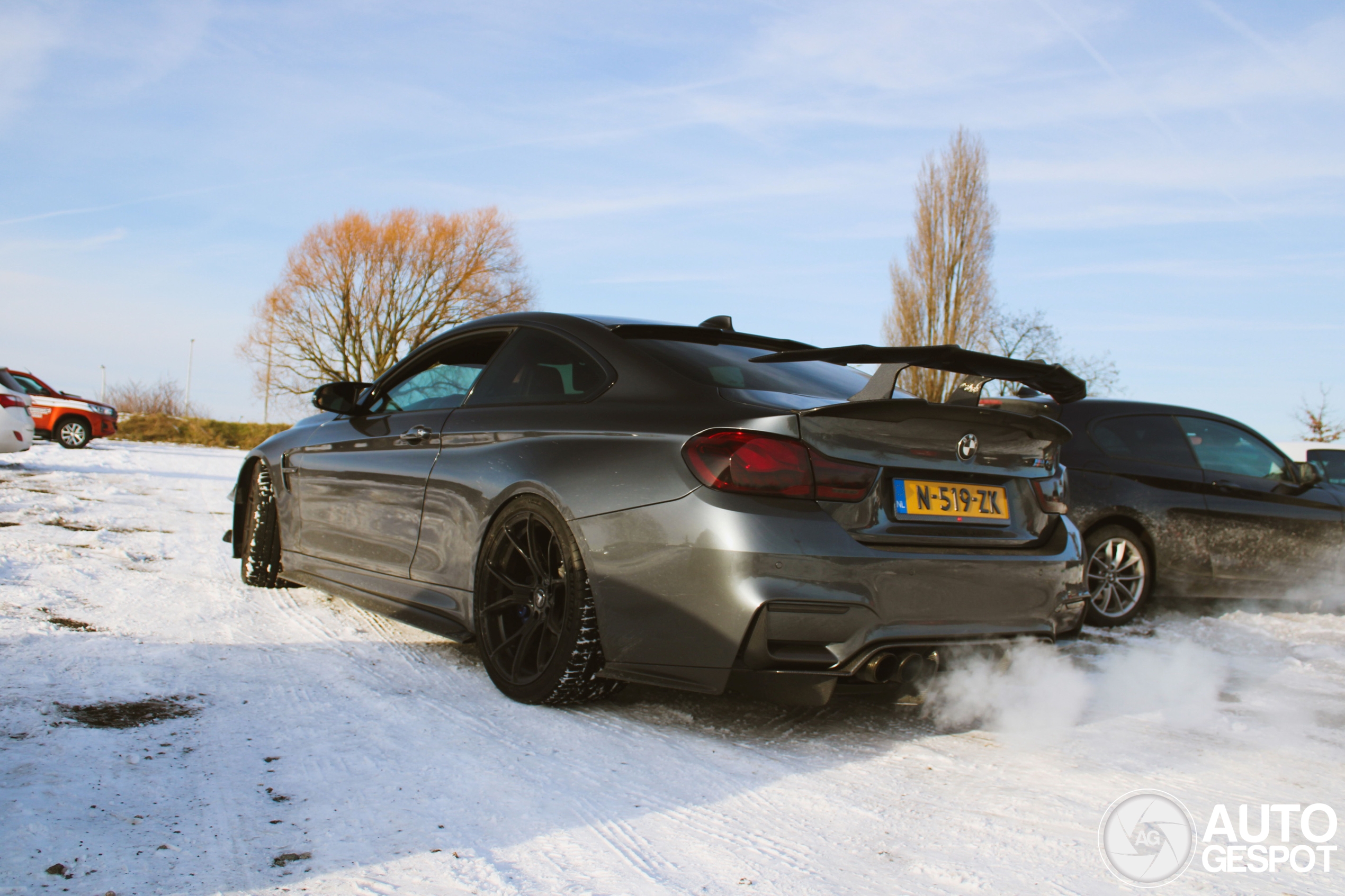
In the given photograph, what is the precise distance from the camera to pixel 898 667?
8.84ft

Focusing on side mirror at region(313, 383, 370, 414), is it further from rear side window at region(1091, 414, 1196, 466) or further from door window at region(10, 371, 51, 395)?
door window at region(10, 371, 51, 395)

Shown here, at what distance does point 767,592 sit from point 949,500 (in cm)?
72

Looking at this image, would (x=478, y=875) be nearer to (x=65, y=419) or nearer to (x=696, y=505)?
(x=696, y=505)

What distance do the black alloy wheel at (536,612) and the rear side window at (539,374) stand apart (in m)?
0.41

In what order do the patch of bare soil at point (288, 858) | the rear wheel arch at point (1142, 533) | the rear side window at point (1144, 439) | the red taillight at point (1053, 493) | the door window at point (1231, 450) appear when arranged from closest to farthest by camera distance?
the patch of bare soil at point (288, 858), the red taillight at point (1053, 493), the rear wheel arch at point (1142, 533), the rear side window at point (1144, 439), the door window at point (1231, 450)

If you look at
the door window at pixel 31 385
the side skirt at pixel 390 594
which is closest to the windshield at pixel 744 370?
the side skirt at pixel 390 594

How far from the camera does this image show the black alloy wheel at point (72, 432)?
20469 millimetres

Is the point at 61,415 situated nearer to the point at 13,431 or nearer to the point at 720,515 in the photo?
the point at 13,431

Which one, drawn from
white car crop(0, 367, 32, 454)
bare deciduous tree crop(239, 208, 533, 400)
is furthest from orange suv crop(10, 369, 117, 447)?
bare deciduous tree crop(239, 208, 533, 400)

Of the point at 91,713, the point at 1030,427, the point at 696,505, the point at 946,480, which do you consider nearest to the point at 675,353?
the point at 696,505

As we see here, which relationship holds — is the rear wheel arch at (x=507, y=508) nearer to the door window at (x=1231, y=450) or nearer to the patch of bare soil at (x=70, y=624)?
the patch of bare soil at (x=70, y=624)

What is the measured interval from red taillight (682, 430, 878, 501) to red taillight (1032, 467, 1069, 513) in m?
0.83

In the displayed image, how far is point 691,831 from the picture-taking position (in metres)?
2.22

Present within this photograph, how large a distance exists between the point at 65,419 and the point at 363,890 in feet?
74.1
